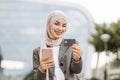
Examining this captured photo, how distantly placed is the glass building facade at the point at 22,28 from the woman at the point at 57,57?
163 feet

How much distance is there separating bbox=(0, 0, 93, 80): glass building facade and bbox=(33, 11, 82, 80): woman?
1958 inches

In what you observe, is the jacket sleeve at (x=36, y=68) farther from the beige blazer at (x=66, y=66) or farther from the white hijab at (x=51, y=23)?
the white hijab at (x=51, y=23)

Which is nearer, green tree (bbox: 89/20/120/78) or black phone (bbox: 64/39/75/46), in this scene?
black phone (bbox: 64/39/75/46)

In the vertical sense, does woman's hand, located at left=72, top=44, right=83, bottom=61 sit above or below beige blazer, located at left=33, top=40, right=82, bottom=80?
above

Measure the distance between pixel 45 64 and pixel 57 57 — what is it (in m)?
0.11

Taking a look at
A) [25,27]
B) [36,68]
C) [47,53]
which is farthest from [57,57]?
[25,27]

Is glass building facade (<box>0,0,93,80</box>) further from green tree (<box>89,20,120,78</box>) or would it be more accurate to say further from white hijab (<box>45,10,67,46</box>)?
white hijab (<box>45,10,67,46</box>)

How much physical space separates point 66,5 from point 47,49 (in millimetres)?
50673

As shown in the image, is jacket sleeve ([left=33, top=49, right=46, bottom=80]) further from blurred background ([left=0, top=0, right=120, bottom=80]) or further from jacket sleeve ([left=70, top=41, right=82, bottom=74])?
blurred background ([left=0, top=0, right=120, bottom=80])

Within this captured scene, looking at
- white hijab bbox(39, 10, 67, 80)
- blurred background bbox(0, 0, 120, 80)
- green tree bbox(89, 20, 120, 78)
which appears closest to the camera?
white hijab bbox(39, 10, 67, 80)

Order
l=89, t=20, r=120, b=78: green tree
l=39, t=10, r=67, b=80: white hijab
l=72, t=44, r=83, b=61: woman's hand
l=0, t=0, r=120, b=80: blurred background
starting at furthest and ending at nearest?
l=0, t=0, r=120, b=80: blurred background → l=89, t=20, r=120, b=78: green tree → l=39, t=10, r=67, b=80: white hijab → l=72, t=44, r=83, b=61: woman's hand

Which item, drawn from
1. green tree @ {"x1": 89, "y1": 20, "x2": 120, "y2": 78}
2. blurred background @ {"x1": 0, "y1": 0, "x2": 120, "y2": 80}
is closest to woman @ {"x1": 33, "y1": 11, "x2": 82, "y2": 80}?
green tree @ {"x1": 89, "y1": 20, "x2": 120, "y2": 78}

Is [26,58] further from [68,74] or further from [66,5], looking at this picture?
[68,74]

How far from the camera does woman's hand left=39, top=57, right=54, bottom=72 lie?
3424 mm
